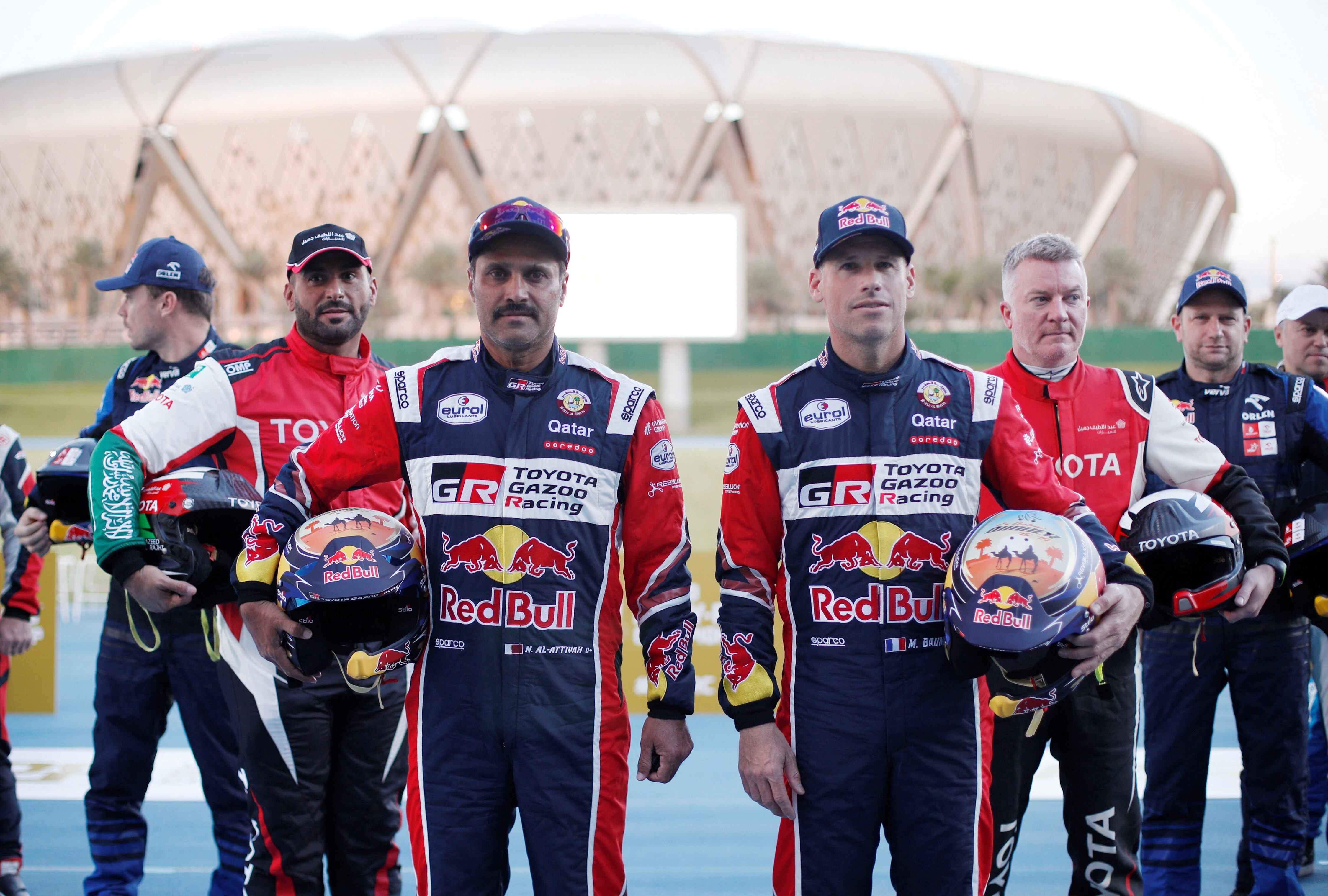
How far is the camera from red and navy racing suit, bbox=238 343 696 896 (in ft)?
7.72

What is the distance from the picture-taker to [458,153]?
38.5 metres

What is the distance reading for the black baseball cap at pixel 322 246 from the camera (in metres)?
3.16

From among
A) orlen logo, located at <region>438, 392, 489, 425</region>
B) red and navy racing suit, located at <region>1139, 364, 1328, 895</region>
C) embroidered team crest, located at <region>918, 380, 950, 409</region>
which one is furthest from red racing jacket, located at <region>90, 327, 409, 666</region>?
red and navy racing suit, located at <region>1139, 364, 1328, 895</region>

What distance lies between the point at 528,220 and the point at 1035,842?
3963mm

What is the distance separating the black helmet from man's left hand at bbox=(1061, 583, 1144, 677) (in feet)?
7.63

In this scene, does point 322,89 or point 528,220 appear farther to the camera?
point 322,89

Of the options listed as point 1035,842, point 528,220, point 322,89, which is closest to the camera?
point 528,220

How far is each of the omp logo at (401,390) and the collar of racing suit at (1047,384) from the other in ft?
6.08

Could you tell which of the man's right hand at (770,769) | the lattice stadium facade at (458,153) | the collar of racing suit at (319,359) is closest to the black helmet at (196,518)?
the collar of racing suit at (319,359)

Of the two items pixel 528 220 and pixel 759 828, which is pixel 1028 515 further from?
pixel 759 828

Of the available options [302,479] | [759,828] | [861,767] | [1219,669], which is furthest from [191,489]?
[1219,669]

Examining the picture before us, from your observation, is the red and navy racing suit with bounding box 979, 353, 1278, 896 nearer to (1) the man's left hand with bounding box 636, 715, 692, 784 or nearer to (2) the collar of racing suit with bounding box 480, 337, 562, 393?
(1) the man's left hand with bounding box 636, 715, 692, 784

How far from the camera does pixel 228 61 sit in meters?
38.9

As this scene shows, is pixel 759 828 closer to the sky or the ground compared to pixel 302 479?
closer to the ground
